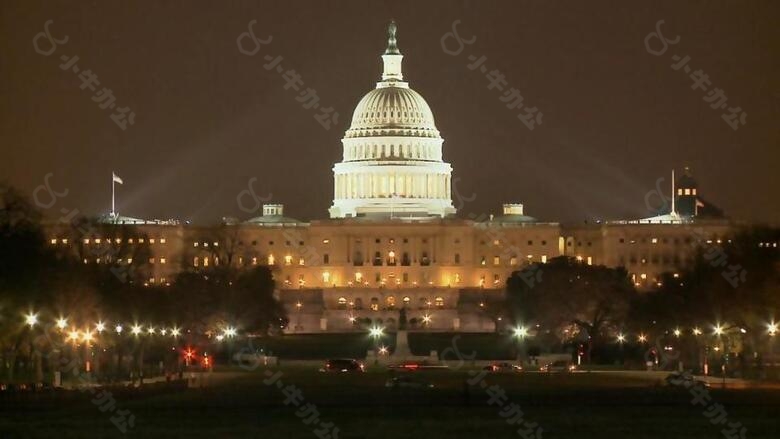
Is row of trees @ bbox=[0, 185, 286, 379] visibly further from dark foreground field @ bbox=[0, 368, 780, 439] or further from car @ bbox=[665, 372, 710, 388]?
car @ bbox=[665, 372, 710, 388]

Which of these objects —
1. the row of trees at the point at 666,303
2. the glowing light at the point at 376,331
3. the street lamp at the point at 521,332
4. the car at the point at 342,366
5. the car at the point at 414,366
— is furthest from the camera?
the glowing light at the point at 376,331

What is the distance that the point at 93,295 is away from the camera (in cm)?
10012

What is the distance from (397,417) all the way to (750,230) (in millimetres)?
66252

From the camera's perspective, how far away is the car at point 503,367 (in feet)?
353

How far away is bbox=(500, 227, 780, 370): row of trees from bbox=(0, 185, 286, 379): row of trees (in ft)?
50.0

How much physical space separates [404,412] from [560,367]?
41.3 meters

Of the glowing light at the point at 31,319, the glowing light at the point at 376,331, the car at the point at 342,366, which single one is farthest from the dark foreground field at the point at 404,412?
the glowing light at the point at 376,331

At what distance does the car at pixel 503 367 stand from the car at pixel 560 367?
1.14 m

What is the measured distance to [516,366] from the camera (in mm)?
112125

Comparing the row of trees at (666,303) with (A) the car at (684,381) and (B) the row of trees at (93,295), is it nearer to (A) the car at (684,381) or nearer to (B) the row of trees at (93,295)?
(A) the car at (684,381)

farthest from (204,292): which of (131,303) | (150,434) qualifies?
(150,434)

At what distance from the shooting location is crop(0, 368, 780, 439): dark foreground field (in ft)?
208

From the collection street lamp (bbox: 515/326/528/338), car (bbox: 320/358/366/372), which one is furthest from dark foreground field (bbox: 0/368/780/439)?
street lamp (bbox: 515/326/528/338)

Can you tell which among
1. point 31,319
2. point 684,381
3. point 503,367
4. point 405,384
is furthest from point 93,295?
point 684,381
